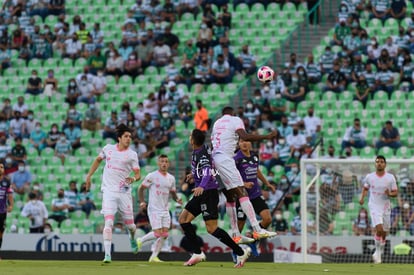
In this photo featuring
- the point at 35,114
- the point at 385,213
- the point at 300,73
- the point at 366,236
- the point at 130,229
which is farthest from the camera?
the point at 35,114

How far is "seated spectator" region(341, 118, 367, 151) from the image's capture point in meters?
33.9

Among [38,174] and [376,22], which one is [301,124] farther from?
[38,174]

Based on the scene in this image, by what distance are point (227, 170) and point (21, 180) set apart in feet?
47.9

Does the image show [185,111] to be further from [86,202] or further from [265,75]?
[265,75]

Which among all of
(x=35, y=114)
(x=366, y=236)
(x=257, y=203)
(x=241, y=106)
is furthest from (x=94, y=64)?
(x=257, y=203)

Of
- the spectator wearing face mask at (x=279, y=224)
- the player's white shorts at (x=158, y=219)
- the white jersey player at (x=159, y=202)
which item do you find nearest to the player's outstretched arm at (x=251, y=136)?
the white jersey player at (x=159, y=202)

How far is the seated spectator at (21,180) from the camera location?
35281 millimetres

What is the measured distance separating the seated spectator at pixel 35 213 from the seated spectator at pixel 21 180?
1.49 m

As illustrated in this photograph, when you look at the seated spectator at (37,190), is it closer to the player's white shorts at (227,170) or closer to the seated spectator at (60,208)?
the seated spectator at (60,208)

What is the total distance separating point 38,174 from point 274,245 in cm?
844

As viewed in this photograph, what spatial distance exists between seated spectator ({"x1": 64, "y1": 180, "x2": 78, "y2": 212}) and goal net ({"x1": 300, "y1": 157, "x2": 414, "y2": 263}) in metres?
6.82

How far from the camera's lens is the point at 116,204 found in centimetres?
2333

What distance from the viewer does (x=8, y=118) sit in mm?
37781

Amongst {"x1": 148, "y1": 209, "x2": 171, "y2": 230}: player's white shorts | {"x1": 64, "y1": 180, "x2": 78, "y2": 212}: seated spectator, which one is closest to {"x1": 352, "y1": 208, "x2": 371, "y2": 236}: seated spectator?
{"x1": 148, "y1": 209, "x2": 171, "y2": 230}: player's white shorts
